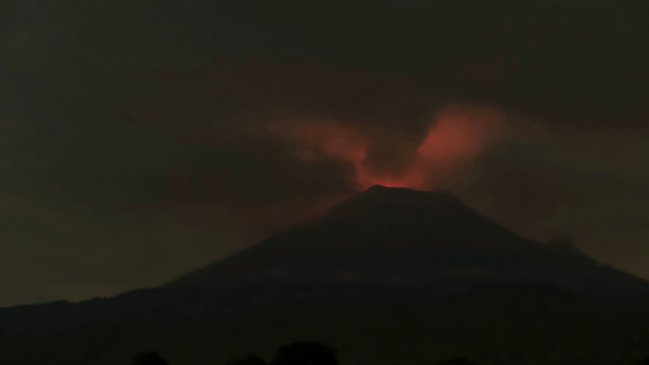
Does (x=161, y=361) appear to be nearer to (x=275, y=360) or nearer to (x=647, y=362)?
(x=275, y=360)

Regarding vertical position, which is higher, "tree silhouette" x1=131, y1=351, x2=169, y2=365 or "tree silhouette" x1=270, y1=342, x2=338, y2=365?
"tree silhouette" x1=131, y1=351, x2=169, y2=365

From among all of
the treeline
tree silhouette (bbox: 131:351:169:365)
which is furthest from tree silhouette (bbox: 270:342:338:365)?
tree silhouette (bbox: 131:351:169:365)

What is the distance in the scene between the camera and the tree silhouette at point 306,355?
8625 cm

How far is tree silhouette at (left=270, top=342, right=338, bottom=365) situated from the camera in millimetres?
86250

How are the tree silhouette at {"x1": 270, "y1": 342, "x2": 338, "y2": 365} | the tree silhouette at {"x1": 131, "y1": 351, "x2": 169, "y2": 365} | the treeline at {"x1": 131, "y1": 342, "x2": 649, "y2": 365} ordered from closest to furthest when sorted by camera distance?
the treeline at {"x1": 131, "y1": 342, "x2": 649, "y2": 365} → the tree silhouette at {"x1": 270, "y1": 342, "x2": 338, "y2": 365} → the tree silhouette at {"x1": 131, "y1": 351, "x2": 169, "y2": 365}

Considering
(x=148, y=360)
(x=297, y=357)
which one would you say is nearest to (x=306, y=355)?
(x=297, y=357)

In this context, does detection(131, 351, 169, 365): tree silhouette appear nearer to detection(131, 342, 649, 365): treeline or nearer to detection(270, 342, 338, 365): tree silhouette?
detection(131, 342, 649, 365): treeline

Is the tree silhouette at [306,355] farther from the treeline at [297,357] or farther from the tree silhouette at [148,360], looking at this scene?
the tree silhouette at [148,360]

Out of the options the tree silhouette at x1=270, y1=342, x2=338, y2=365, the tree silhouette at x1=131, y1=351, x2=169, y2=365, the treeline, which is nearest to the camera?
the treeline

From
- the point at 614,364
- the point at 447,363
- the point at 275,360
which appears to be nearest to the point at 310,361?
the point at 275,360

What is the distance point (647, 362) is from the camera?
77.8 m

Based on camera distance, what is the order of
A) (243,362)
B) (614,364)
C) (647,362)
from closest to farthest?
(647,362) < (243,362) < (614,364)

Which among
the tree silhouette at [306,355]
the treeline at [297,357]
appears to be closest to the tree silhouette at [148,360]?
the treeline at [297,357]

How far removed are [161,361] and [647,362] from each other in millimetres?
35572
